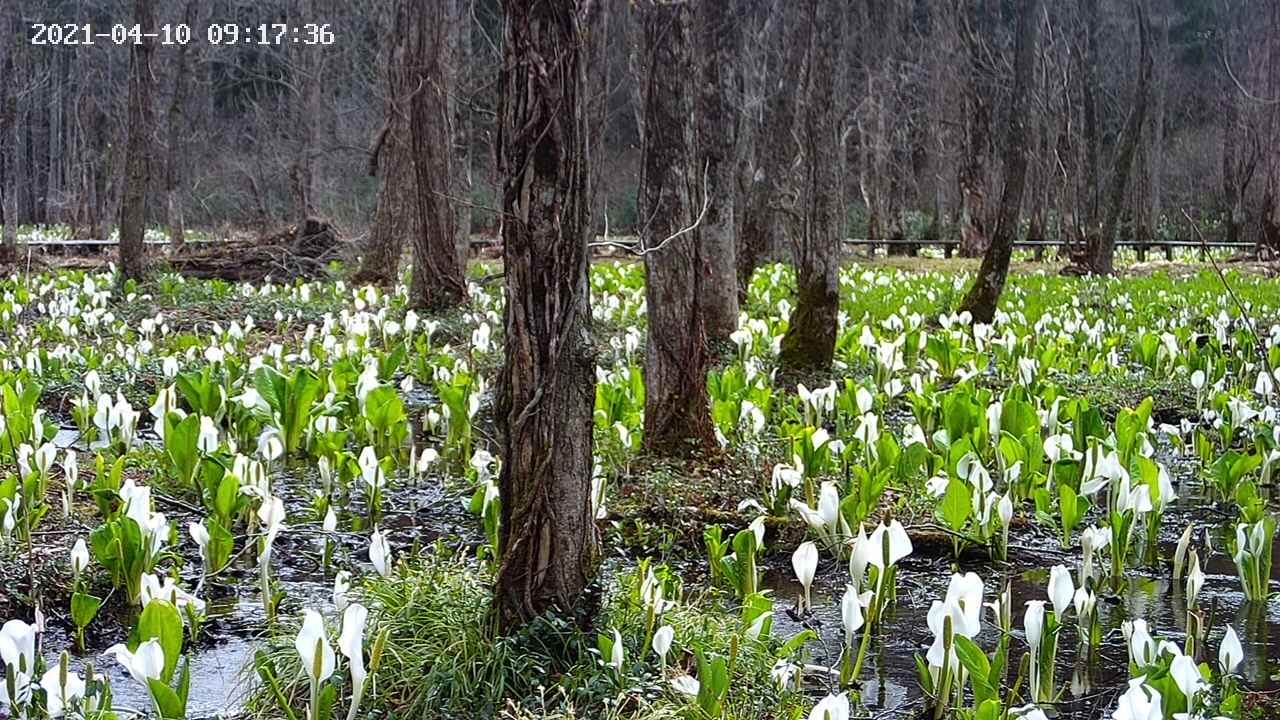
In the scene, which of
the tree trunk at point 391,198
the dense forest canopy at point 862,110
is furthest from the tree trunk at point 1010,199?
the tree trunk at point 391,198

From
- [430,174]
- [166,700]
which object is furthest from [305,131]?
[166,700]

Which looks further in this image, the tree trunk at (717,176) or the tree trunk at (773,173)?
the tree trunk at (773,173)

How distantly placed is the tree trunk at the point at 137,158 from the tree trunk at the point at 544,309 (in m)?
10.7

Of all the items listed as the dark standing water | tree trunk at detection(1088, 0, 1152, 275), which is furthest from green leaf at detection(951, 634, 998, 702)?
tree trunk at detection(1088, 0, 1152, 275)

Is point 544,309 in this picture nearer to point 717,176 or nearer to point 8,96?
point 717,176

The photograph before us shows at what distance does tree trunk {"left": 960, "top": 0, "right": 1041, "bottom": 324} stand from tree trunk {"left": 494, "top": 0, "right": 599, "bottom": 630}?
26.4 ft

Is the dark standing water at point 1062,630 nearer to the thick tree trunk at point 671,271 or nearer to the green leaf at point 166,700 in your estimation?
the thick tree trunk at point 671,271

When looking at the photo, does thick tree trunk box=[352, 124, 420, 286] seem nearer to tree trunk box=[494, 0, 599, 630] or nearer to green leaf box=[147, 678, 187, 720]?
tree trunk box=[494, 0, 599, 630]

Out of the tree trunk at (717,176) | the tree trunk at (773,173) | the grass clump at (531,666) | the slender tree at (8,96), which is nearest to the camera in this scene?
the grass clump at (531,666)

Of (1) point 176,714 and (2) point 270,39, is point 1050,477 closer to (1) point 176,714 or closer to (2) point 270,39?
(1) point 176,714

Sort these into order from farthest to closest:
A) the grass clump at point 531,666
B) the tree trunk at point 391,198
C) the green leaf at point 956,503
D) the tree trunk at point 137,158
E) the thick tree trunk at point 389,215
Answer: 1. the thick tree trunk at point 389,215
2. the tree trunk at point 391,198
3. the tree trunk at point 137,158
4. the green leaf at point 956,503
5. the grass clump at point 531,666

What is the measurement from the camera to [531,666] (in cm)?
329

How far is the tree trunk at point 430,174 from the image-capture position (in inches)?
462

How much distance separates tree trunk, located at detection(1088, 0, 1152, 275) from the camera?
15758 mm
